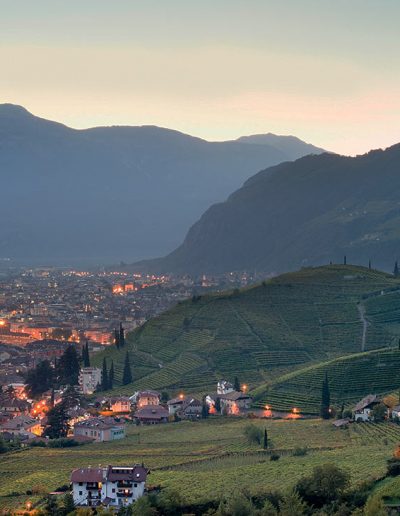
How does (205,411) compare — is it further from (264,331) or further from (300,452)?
(264,331)

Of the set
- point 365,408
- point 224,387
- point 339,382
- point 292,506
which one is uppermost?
point 292,506

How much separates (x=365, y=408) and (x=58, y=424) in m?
24.8

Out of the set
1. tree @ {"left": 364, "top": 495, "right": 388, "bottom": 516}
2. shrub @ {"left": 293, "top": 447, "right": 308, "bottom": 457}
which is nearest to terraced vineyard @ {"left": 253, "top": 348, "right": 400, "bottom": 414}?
shrub @ {"left": 293, "top": 447, "right": 308, "bottom": 457}

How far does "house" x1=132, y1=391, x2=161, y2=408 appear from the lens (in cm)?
10662

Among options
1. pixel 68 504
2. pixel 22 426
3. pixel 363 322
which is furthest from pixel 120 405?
pixel 68 504

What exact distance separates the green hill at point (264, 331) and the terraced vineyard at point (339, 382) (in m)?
7.56

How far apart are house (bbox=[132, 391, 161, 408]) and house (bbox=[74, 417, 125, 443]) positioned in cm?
972

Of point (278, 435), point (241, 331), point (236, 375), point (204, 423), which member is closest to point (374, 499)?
point (278, 435)

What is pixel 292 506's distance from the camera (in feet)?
172

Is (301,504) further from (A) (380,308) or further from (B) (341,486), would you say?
(A) (380,308)

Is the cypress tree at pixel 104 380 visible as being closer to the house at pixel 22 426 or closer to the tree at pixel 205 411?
the house at pixel 22 426

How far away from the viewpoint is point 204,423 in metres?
97.2

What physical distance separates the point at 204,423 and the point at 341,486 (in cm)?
4077

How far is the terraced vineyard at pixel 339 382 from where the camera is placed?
9962cm
